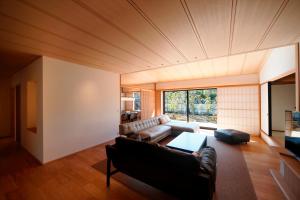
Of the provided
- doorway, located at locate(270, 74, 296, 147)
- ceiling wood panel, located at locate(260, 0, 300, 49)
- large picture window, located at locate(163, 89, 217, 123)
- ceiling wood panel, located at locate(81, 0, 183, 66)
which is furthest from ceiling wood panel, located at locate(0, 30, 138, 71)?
doorway, located at locate(270, 74, 296, 147)

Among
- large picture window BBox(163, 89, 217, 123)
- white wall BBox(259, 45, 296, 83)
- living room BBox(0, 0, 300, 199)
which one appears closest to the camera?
living room BBox(0, 0, 300, 199)

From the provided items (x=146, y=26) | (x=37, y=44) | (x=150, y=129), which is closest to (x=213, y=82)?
(x=150, y=129)

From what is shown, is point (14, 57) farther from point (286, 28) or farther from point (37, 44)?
point (286, 28)

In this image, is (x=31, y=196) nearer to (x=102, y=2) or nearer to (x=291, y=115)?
(x=102, y=2)

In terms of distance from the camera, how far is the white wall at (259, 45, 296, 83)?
2399 mm

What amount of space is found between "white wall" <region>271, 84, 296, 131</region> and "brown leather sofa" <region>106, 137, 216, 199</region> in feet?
14.4

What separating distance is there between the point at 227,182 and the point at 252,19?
241cm

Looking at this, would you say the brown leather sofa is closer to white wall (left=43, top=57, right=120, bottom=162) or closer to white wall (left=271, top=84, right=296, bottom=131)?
white wall (left=43, top=57, right=120, bottom=162)

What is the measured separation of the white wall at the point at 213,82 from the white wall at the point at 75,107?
324 cm

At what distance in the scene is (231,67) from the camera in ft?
13.9

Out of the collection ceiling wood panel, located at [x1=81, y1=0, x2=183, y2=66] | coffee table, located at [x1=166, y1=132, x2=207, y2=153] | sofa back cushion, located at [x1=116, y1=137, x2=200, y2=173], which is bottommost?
coffee table, located at [x1=166, y1=132, x2=207, y2=153]

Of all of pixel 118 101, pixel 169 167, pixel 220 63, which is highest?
pixel 220 63

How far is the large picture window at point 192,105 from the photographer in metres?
6.14

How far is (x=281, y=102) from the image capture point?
4336mm
